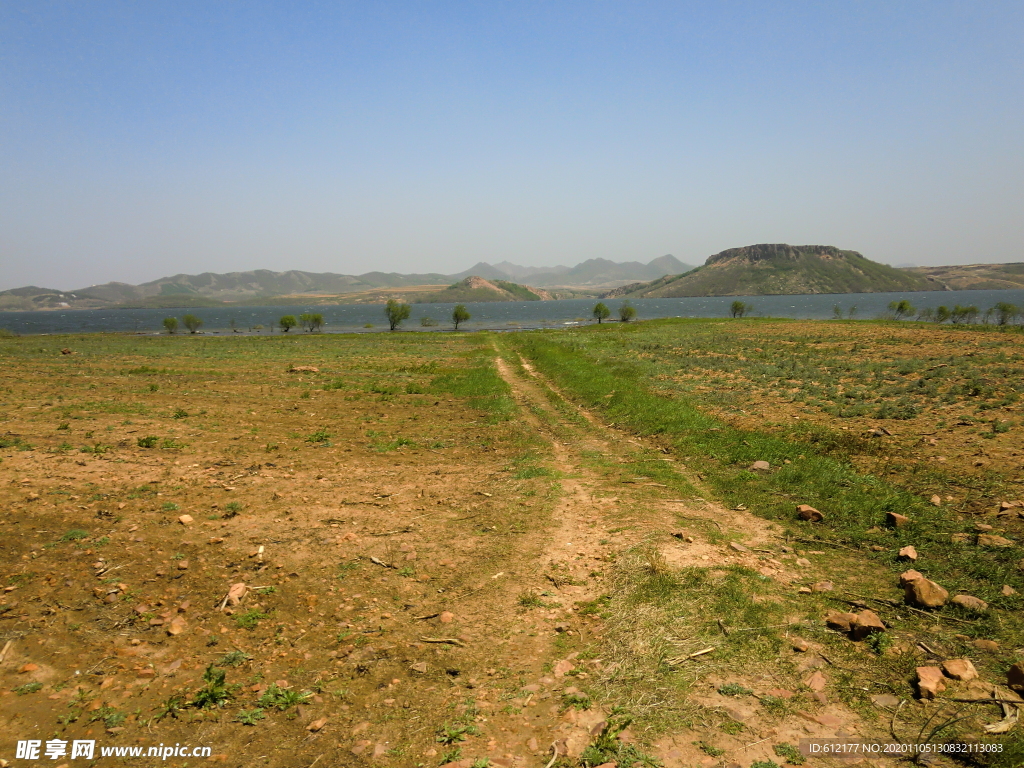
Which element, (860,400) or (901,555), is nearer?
(901,555)

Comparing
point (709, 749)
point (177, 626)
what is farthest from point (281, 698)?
point (709, 749)

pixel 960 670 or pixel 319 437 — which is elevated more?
pixel 319 437

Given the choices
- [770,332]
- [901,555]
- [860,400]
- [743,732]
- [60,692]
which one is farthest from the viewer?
[770,332]

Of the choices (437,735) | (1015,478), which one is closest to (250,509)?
(437,735)

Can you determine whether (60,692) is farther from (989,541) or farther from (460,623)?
(989,541)

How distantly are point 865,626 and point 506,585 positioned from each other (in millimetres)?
5509

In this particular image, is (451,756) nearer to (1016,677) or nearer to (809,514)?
(1016,677)

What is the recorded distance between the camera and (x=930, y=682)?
5906 millimetres

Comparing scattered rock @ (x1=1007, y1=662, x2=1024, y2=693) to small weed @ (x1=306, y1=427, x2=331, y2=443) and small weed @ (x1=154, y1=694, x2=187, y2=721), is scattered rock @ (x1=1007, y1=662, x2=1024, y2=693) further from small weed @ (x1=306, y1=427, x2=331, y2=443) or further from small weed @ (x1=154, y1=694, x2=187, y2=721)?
small weed @ (x1=306, y1=427, x2=331, y2=443)

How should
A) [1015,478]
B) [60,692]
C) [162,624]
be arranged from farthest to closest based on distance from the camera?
[1015,478], [162,624], [60,692]

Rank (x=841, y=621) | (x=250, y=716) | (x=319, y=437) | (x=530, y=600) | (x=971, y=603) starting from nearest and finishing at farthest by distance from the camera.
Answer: (x=250, y=716)
(x=841, y=621)
(x=971, y=603)
(x=530, y=600)
(x=319, y=437)

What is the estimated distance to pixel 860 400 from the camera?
21.4 metres

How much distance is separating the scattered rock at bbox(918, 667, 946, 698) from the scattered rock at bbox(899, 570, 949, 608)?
5.73 ft

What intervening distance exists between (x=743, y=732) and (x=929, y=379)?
27021 mm
